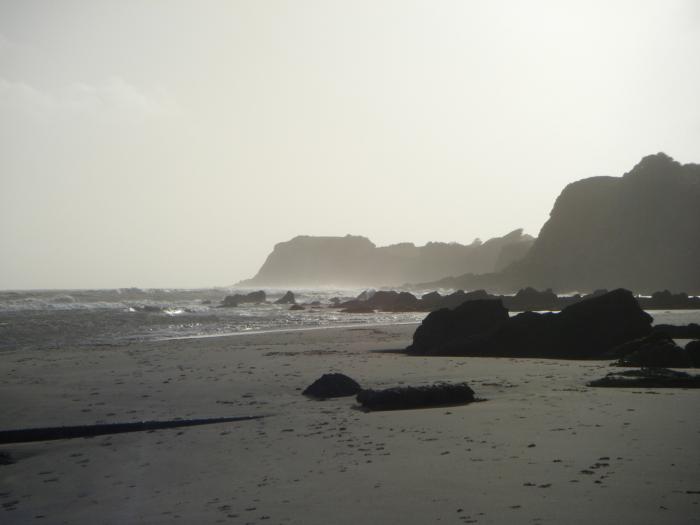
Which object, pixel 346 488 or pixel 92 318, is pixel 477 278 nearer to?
pixel 92 318

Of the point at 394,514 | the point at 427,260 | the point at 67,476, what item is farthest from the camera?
the point at 427,260

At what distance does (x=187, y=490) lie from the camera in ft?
18.7

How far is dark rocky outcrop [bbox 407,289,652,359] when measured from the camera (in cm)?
1571

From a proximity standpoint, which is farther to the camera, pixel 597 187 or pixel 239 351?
pixel 597 187

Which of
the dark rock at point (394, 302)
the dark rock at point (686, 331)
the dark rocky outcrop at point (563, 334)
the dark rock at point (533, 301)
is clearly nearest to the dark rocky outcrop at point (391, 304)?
the dark rock at point (394, 302)

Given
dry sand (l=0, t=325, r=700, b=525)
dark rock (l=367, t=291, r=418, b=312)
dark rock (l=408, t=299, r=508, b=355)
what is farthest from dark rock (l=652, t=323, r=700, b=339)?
dark rock (l=367, t=291, r=418, b=312)

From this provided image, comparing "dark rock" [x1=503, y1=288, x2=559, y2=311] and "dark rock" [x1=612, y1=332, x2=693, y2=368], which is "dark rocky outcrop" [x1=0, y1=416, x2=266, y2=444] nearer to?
"dark rock" [x1=612, y1=332, x2=693, y2=368]

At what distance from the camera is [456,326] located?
18.6 meters

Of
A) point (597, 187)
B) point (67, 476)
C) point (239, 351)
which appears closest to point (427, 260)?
point (597, 187)

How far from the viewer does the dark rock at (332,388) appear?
10.4 m

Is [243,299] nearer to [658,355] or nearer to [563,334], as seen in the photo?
[563,334]

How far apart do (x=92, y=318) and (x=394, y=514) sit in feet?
114

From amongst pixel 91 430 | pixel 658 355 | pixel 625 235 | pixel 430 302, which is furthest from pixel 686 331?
pixel 625 235

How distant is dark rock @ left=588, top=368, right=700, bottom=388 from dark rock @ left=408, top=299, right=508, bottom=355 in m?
7.06
